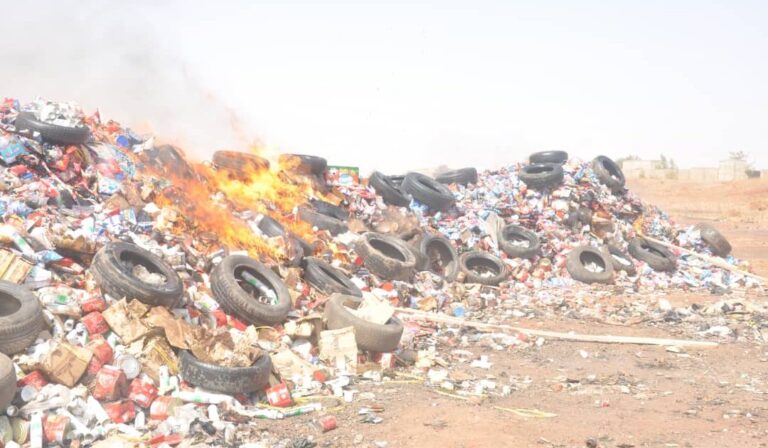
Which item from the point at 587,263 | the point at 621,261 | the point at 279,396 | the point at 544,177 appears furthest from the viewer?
the point at 544,177

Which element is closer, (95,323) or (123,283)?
(95,323)

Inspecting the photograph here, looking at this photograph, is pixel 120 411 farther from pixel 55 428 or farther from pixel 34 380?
pixel 34 380

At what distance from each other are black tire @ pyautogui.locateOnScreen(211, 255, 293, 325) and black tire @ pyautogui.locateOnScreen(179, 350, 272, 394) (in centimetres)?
160

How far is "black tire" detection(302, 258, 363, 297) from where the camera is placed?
9.41 m

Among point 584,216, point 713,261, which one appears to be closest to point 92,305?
point 584,216

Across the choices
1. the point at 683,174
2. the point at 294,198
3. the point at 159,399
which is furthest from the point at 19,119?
the point at 683,174

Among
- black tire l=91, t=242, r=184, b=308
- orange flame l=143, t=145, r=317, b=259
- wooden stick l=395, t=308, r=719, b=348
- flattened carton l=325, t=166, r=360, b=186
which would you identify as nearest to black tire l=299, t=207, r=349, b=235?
orange flame l=143, t=145, r=317, b=259

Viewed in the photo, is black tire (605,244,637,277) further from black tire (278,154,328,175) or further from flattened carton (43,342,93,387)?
flattened carton (43,342,93,387)

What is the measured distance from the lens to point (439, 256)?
13.2 m

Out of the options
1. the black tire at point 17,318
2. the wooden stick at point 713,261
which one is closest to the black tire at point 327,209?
the black tire at point 17,318

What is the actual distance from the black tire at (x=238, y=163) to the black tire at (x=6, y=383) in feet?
26.5

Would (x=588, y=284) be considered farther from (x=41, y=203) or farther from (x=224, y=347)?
(x=41, y=203)

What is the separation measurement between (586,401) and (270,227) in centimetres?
597

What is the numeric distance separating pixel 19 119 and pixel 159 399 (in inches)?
241
